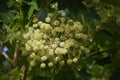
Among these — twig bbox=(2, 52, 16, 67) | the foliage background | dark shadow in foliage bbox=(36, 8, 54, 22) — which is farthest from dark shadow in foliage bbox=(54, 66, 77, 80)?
twig bbox=(2, 52, 16, 67)

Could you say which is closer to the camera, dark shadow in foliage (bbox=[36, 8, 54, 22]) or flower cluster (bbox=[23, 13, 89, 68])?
flower cluster (bbox=[23, 13, 89, 68])

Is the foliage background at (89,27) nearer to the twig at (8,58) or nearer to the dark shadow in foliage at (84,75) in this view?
the dark shadow in foliage at (84,75)

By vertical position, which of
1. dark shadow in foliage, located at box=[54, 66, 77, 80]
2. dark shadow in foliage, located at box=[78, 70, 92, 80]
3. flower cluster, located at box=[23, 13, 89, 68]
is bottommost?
dark shadow in foliage, located at box=[78, 70, 92, 80]

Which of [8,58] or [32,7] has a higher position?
[32,7]

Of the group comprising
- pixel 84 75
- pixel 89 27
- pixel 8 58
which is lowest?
pixel 8 58

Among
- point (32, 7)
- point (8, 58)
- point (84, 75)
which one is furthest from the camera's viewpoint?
point (8, 58)

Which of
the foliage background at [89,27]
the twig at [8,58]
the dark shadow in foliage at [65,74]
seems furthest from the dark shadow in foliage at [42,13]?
the twig at [8,58]

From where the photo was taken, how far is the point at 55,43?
1.41 m

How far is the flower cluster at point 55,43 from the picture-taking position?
139cm

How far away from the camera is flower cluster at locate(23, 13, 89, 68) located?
1394 millimetres

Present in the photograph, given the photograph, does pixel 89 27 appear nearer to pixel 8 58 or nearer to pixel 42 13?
pixel 42 13

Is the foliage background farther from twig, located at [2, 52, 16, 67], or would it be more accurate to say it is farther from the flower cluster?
twig, located at [2, 52, 16, 67]

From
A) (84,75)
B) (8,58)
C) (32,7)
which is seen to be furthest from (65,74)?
(8,58)

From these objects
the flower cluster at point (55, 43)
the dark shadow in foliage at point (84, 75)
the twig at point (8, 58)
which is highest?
the flower cluster at point (55, 43)
